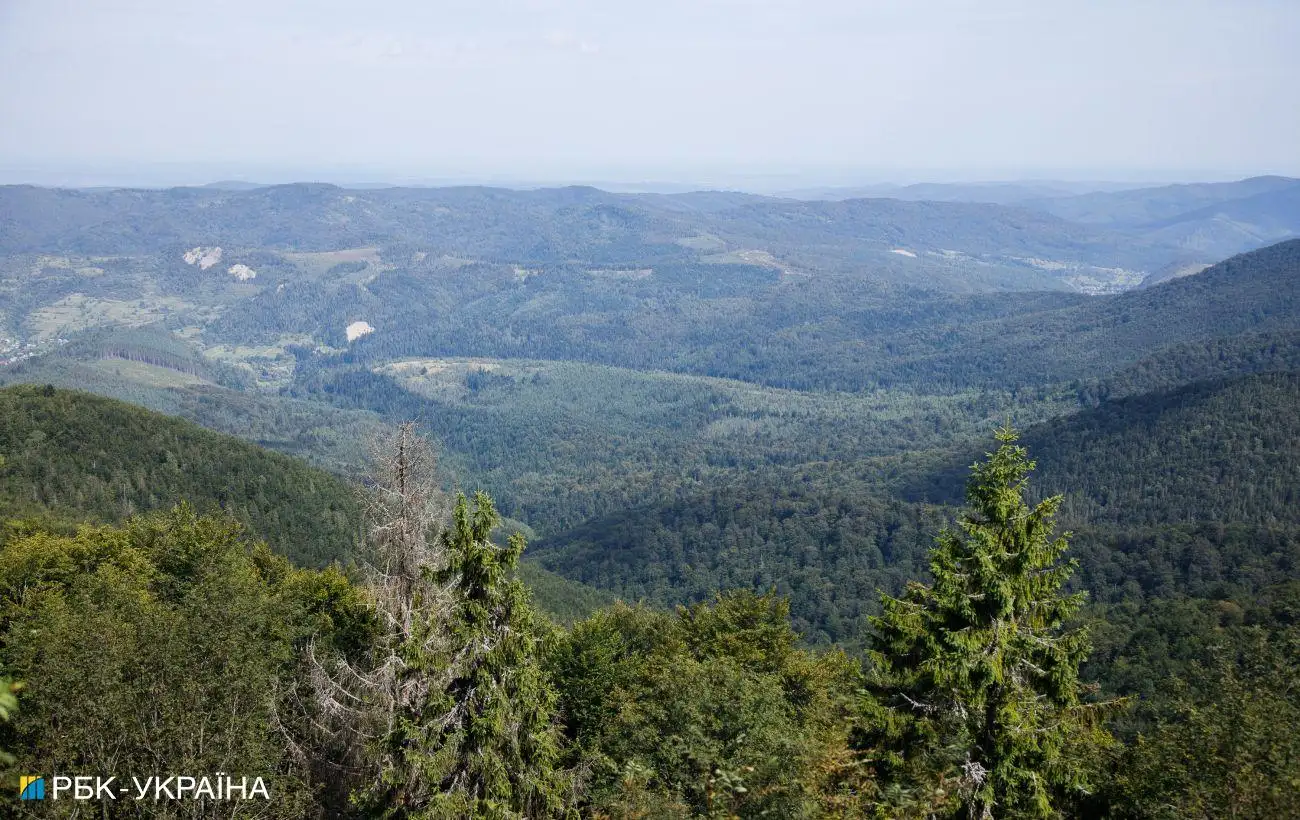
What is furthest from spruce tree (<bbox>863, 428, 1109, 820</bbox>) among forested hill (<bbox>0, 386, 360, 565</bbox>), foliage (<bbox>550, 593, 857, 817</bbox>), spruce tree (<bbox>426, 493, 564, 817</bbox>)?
forested hill (<bbox>0, 386, 360, 565</bbox>)

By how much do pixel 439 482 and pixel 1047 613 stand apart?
16.9 meters

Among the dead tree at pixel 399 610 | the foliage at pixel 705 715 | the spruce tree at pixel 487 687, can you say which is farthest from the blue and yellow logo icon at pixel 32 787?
the foliage at pixel 705 715

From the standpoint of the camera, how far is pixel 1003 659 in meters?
19.4

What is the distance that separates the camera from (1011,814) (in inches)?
728

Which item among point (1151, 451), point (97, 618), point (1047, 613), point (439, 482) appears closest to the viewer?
point (1047, 613)

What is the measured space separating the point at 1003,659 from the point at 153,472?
4926 inches

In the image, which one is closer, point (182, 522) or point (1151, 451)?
point (182, 522)

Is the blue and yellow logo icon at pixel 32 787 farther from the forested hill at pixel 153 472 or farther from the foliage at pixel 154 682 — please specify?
the forested hill at pixel 153 472

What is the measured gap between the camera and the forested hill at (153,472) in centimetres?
10506

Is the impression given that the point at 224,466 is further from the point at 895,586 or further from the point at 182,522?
the point at 895,586

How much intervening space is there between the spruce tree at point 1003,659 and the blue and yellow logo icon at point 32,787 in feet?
65.7

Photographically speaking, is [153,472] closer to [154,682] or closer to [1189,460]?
[154,682]

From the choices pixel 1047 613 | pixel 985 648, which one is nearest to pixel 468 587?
pixel 985 648

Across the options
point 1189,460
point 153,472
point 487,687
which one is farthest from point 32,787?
point 1189,460
